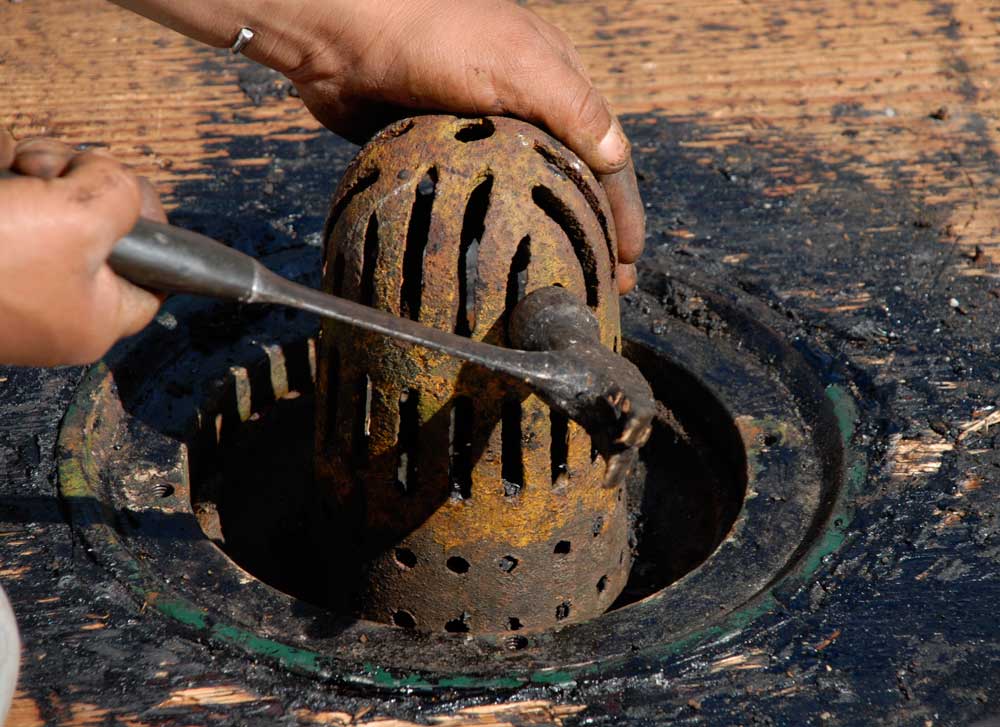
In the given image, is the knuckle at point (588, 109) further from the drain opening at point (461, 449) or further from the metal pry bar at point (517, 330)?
the drain opening at point (461, 449)

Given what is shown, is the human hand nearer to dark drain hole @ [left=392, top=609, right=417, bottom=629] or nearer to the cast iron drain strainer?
the cast iron drain strainer

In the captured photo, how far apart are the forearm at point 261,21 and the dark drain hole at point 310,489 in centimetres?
107

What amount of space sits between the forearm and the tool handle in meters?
1.12

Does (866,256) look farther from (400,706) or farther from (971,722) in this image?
(400,706)

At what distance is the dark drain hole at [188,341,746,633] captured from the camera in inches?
145

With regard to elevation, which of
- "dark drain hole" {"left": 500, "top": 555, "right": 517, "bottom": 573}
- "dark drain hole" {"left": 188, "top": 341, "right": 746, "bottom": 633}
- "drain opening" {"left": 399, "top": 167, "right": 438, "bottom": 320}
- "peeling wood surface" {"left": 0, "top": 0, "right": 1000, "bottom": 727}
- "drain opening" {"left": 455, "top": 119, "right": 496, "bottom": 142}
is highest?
"drain opening" {"left": 455, "top": 119, "right": 496, "bottom": 142}

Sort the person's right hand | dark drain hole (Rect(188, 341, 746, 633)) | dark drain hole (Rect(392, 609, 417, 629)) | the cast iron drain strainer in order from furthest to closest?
dark drain hole (Rect(188, 341, 746, 633)), dark drain hole (Rect(392, 609, 417, 629)), the cast iron drain strainer, the person's right hand

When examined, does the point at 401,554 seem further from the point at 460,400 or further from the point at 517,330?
the point at 517,330

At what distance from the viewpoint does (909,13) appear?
5.19m

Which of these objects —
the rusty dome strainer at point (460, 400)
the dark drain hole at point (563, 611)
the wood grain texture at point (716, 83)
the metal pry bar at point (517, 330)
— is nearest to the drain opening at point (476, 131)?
the rusty dome strainer at point (460, 400)

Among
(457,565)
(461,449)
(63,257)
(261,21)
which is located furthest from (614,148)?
(63,257)

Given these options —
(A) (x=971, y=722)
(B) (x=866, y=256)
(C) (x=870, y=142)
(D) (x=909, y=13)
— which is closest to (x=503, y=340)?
(A) (x=971, y=722)

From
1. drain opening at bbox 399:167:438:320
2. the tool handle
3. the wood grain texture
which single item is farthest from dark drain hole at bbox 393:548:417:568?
the wood grain texture

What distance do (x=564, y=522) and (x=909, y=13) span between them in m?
3.34
